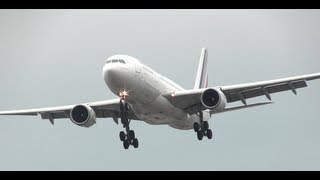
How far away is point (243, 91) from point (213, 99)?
9.97 ft

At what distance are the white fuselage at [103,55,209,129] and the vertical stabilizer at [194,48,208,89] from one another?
13.1 m

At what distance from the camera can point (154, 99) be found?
6106 centimetres

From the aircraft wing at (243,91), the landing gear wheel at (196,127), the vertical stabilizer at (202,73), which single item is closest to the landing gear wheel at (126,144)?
the aircraft wing at (243,91)

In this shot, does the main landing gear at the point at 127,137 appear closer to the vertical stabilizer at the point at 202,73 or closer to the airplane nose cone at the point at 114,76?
the airplane nose cone at the point at 114,76

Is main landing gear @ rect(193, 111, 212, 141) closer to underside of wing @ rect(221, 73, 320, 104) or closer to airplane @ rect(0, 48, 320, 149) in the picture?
airplane @ rect(0, 48, 320, 149)

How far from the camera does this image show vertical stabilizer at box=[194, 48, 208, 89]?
7819cm

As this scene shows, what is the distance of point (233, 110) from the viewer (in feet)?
216

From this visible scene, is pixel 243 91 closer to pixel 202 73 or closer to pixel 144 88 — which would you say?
pixel 144 88

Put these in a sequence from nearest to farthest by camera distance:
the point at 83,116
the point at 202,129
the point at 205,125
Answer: the point at 83,116, the point at 202,129, the point at 205,125

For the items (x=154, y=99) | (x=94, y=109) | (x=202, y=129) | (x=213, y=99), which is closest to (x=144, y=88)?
(x=154, y=99)

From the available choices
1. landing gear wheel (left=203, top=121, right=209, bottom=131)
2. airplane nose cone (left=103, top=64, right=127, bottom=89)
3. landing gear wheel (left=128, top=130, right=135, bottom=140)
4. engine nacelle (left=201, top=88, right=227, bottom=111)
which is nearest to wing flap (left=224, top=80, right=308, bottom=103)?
engine nacelle (left=201, top=88, right=227, bottom=111)

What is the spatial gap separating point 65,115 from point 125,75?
11.1m

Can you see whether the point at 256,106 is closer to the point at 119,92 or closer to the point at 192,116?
the point at 192,116

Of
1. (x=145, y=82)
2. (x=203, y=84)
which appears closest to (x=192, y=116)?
(x=145, y=82)
